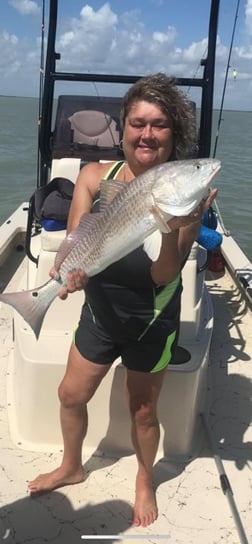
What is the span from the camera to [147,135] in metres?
1.97

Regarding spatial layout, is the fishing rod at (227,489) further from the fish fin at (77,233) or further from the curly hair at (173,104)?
the curly hair at (173,104)

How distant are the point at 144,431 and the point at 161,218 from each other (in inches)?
43.5

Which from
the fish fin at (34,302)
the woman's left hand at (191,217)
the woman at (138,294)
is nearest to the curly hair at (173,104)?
the woman at (138,294)

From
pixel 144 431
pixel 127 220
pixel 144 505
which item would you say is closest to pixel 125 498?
pixel 144 505

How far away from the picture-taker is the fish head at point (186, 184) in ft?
5.43

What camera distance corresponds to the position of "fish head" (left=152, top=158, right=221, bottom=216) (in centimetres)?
166

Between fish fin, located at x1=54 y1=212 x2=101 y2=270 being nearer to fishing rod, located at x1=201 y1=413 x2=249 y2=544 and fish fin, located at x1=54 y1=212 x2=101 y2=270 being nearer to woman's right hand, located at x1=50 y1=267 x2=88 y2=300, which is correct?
woman's right hand, located at x1=50 y1=267 x2=88 y2=300

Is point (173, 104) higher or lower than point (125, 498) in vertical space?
higher

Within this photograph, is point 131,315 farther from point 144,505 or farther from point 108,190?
point 144,505

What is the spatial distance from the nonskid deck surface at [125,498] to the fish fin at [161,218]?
1.44 metres

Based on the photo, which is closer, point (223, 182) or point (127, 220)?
point (127, 220)

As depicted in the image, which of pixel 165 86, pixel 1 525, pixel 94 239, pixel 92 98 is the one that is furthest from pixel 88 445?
pixel 92 98

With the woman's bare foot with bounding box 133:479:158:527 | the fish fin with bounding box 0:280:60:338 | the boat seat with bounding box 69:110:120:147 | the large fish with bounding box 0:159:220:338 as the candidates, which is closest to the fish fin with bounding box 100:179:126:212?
the large fish with bounding box 0:159:220:338

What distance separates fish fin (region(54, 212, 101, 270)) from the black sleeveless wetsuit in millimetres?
166
